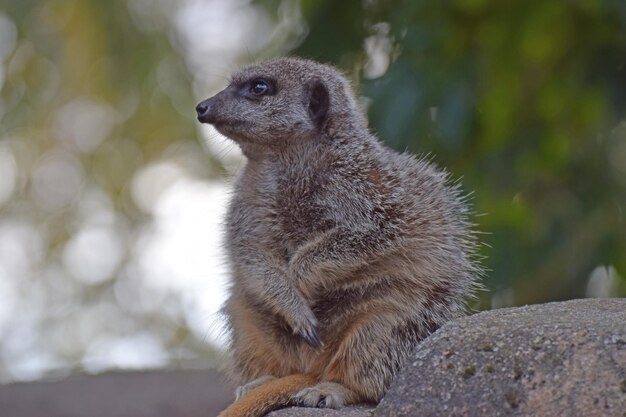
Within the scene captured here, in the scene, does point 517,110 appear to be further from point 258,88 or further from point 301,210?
point 301,210

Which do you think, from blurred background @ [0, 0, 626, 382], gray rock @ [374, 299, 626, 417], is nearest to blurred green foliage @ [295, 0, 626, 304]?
blurred background @ [0, 0, 626, 382]

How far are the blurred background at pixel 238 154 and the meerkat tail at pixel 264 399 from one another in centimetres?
112

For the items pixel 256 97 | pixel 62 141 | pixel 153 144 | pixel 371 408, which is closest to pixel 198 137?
pixel 153 144

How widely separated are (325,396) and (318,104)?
1.18m

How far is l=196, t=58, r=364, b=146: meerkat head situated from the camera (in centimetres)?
427

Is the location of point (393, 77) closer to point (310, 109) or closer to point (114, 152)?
point (310, 109)

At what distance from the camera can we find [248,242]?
13.5 ft

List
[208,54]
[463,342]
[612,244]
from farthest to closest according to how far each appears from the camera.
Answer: [208,54], [612,244], [463,342]

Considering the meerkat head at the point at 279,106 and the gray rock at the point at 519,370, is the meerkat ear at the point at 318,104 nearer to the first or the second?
the meerkat head at the point at 279,106

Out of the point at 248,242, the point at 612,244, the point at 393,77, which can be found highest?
the point at 393,77

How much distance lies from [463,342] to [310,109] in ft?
4.42

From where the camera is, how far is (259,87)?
442 centimetres

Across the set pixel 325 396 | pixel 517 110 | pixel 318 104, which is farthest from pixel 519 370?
pixel 517 110

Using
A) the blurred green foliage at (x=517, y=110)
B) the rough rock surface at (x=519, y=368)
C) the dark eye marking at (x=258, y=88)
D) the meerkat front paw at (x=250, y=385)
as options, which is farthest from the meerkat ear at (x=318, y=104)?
the blurred green foliage at (x=517, y=110)
